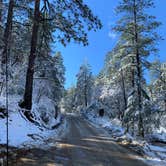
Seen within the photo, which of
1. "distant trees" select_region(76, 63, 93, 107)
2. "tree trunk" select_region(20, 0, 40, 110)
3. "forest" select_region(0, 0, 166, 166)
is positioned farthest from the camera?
"distant trees" select_region(76, 63, 93, 107)

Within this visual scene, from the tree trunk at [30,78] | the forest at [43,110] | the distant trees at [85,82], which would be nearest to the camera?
the forest at [43,110]

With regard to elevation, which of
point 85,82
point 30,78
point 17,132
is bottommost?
point 17,132

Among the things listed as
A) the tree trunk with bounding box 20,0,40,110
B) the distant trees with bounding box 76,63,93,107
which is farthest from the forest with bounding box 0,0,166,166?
the distant trees with bounding box 76,63,93,107

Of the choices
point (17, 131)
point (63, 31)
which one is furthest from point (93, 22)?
point (17, 131)

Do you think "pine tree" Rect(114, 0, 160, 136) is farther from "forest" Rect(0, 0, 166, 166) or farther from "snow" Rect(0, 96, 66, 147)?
"snow" Rect(0, 96, 66, 147)

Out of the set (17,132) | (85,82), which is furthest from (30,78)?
(85,82)

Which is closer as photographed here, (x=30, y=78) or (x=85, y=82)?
(x=30, y=78)

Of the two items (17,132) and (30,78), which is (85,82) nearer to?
(30,78)

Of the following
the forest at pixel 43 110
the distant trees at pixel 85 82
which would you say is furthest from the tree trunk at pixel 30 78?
the distant trees at pixel 85 82

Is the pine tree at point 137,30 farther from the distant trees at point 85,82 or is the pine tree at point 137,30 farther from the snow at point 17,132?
the distant trees at point 85,82

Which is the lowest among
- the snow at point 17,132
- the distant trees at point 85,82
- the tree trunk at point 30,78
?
the snow at point 17,132

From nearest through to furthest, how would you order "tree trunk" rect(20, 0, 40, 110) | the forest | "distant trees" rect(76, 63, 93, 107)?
the forest
"tree trunk" rect(20, 0, 40, 110)
"distant trees" rect(76, 63, 93, 107)

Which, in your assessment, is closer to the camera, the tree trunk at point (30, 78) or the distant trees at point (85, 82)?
the tree trunk at point (30, 78)

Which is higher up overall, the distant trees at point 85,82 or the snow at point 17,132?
the distant trees at point 85,82
